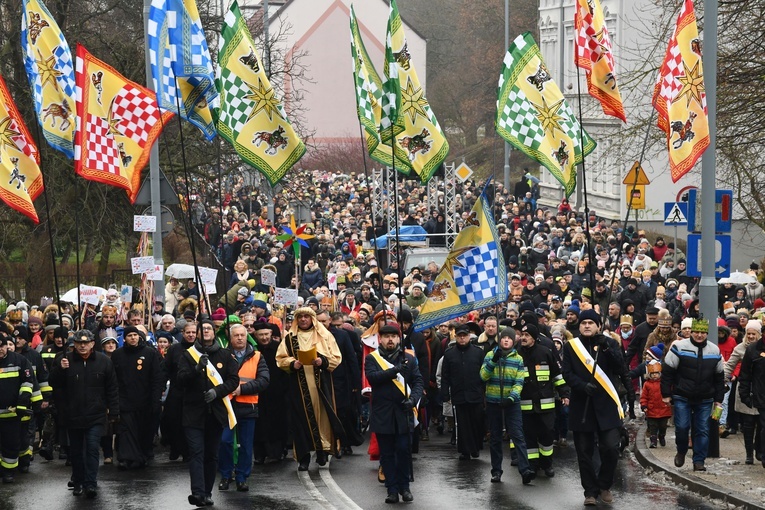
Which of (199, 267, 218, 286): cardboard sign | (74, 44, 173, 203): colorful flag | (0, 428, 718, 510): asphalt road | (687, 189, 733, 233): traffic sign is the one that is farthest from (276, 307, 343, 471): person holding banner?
(74, 44, 173, 203): colorful flag

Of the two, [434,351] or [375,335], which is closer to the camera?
[375,335]

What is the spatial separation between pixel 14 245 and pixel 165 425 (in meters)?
17.5

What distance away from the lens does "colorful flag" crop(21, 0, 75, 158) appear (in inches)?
723

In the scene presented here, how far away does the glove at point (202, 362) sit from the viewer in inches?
507

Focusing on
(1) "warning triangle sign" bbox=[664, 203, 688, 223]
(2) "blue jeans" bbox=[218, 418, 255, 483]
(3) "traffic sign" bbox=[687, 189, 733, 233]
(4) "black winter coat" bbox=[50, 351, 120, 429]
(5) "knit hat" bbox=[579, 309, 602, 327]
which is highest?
(1) "warning triangle sign" bbox=[664, 203, 688, 223]

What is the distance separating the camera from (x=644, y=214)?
157ft

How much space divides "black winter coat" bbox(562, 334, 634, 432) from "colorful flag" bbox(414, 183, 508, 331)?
1918 mm

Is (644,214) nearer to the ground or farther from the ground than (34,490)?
farther from the ground

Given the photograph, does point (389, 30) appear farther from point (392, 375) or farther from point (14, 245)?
point (14, 245)

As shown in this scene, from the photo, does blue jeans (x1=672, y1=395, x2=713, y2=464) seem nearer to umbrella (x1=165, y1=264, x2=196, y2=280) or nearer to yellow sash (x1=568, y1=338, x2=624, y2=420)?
yellow sash (x1=568, y1=338, x2=624, y2=420)

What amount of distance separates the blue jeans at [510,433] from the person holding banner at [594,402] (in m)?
1.18

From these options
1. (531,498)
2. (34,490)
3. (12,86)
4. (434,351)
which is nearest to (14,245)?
(12,86)

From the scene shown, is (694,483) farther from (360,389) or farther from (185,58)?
(185,58)

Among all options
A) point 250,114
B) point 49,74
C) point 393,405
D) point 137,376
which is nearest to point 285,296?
point 250,114
